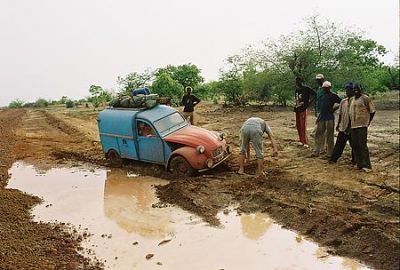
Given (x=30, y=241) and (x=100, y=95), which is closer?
(x=30, y=241)

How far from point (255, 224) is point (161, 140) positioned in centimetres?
376

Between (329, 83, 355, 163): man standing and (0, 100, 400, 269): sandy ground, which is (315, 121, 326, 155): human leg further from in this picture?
(329, 83, 355, 163): man standing

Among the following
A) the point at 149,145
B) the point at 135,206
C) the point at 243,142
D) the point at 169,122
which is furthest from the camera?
the point at 169,122

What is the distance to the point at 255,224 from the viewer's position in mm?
7215

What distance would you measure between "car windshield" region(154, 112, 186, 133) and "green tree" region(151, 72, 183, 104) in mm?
18889

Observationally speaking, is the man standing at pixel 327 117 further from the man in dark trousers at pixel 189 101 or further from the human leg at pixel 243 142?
the man in dark trousers at pixel 189 101

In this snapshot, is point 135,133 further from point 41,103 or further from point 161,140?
point 41,103

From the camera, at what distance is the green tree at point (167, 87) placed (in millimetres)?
30000

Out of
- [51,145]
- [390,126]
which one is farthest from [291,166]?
[51,145]

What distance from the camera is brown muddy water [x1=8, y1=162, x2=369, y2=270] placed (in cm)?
593

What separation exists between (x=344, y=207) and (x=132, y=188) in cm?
475

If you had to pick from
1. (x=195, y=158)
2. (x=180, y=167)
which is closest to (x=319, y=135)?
(x=195, y=158)

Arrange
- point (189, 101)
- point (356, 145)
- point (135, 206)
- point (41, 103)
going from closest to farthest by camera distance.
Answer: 1. point (135, 206)
2. point (356, 145)
3. point (189, 101)
4. point (41, 103)

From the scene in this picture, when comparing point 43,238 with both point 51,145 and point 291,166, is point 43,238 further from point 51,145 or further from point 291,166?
point 51,145
